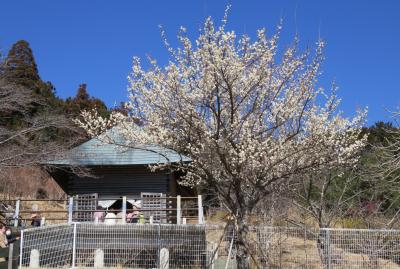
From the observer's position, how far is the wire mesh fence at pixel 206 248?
35.0 ft

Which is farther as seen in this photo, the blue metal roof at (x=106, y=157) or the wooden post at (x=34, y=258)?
the blue metal roof at (x=106, y=157)

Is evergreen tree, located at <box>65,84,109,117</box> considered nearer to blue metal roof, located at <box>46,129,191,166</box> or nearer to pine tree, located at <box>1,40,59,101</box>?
pine tree, located at <box>1,40,59,101</box>

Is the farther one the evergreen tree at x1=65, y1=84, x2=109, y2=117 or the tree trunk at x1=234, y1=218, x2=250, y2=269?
the evergreen tree at x1=65, y1=84, x2=109, y2=117

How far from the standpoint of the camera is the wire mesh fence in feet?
35.0

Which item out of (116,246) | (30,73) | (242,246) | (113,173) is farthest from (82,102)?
(242,246)

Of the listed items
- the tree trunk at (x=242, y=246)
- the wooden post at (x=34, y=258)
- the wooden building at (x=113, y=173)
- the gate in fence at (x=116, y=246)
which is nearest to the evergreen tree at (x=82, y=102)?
the wooden building at (x=113, y=173)

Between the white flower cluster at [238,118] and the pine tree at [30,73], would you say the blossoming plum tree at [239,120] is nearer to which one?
the white flower cluster at [238,118]

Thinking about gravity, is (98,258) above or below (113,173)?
below

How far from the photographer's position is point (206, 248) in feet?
38.4

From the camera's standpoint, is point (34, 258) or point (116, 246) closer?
point (34, 258)

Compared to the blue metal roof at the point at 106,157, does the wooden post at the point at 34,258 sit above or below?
below

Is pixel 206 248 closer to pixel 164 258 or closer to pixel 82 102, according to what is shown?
pixel 164 258

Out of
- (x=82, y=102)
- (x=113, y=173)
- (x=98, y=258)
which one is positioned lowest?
(x=98, y=258)

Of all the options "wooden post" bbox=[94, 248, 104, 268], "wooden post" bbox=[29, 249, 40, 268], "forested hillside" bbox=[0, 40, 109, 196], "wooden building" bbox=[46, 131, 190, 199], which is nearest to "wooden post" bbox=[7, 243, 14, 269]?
"wooden post" bbox=[29, 249, 40, 268]
